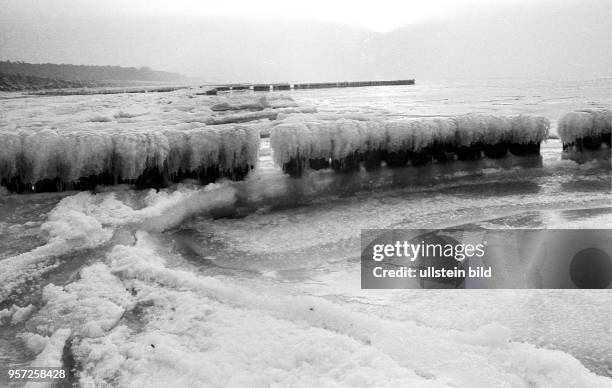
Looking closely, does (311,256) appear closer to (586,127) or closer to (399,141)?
(399,141)

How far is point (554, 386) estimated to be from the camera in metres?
2.43

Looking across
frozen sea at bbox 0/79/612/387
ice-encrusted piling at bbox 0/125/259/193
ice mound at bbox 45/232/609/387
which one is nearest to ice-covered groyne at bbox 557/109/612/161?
frozen sea at bbox 0/79/612/387

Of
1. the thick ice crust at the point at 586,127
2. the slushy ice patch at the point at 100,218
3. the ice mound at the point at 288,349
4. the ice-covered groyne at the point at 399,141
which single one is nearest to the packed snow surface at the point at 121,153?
the slushy ice patch at the point at 100,218

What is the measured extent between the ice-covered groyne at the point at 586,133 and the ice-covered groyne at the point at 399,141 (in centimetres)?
70

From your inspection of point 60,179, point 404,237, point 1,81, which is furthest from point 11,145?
point 1,81

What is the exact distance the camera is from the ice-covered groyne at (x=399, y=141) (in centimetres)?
767

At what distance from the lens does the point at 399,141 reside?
8.22 metres

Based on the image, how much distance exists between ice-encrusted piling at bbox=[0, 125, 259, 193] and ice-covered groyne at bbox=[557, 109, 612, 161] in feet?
21.7

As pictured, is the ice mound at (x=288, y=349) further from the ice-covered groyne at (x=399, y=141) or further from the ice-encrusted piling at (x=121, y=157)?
the ice-covered groyne at (x=399, y=141)

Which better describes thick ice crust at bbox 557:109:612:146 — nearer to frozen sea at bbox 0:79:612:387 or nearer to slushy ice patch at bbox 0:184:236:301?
frozen sea at bbox 0:79:612:387

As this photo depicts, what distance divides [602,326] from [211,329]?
2.74 metres

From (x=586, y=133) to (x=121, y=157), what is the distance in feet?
29.8

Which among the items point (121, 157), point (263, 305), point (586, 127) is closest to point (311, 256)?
point (263, 305)

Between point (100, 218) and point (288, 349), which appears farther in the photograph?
point (100, 218)
